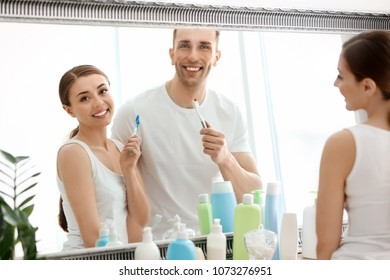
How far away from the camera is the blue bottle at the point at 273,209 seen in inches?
47.9

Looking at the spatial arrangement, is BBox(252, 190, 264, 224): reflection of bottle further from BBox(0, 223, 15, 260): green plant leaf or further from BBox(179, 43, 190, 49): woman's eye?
BBox(0, 223, 15, 260): green plant leaf

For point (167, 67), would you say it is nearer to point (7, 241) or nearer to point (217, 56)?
point (217, 56)

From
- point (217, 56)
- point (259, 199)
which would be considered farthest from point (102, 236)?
point (217, 56)

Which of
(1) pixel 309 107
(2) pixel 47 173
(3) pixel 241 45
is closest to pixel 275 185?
(1) pixel 309 107

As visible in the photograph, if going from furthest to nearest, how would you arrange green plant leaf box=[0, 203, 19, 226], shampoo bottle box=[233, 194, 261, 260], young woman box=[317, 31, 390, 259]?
shampoo bottle box=[233, 194, 261, 260], young woman box=[317, 31, 390, 259], green plant leaf box=[0, 203, 19, 226]

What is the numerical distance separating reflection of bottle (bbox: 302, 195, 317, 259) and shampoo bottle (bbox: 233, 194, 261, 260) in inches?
5.9

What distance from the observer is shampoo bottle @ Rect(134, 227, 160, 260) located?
1.12 meters

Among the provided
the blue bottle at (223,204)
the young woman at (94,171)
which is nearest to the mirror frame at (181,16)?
the young woman at (94,171)

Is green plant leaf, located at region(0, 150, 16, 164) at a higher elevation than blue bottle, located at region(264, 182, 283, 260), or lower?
higher

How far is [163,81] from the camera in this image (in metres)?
1.22

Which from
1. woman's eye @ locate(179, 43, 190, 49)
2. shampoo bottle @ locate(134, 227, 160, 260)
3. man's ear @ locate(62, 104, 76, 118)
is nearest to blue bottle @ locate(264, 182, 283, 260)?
shampoo bottle @ locate(134, 227, 160, 260)

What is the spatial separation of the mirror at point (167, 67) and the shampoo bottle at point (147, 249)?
0.16 metres

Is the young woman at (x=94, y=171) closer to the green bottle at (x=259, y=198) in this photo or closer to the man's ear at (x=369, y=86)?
the green bottle at (x=259, y=198)
